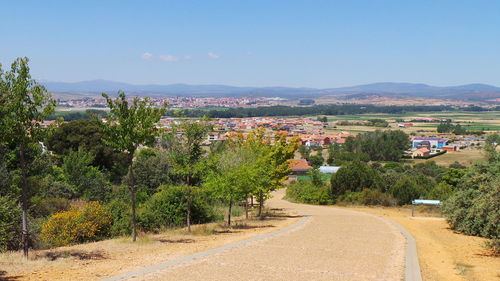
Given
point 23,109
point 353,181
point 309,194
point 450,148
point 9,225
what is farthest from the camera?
Result: point 450,148

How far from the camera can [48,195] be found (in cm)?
2723

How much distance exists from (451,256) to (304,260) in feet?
18.4

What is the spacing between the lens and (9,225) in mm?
13500

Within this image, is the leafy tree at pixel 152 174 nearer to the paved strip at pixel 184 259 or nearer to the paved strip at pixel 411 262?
the paved strip at pixel 184 259

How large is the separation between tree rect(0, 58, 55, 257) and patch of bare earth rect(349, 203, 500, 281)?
391 inches

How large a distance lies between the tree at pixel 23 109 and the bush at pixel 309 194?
33.0m

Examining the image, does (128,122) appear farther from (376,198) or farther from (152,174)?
(376,198)

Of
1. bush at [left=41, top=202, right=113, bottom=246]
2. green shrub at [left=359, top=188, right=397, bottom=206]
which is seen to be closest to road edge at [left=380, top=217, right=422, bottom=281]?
bush at [left=41, top=202, right=113, bottom=246]

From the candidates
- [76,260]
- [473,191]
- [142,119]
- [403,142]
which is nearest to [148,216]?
[142,119]

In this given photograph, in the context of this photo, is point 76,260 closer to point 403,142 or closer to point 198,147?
point 198,147

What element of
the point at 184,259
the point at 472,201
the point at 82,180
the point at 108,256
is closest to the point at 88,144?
the point at 82,180

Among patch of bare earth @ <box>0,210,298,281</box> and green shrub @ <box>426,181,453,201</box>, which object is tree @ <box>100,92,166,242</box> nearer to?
patch of bare earth @ <box>0,210,298,281</box>

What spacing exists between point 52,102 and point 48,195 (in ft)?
54.9

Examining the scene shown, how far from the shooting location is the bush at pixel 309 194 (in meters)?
42.8
